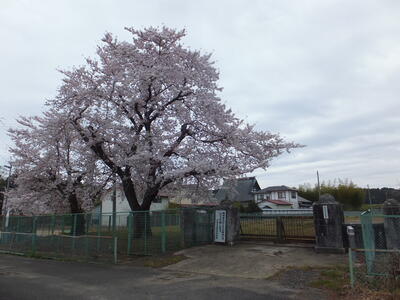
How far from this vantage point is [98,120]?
17.5 m

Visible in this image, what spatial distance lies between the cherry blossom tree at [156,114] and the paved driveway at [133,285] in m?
5.51

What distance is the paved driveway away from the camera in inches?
324

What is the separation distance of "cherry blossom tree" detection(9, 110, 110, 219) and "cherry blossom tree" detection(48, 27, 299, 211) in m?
1.75

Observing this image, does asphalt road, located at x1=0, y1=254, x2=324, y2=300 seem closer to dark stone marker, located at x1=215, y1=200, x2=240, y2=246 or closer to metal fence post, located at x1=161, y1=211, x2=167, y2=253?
metal fence post, located at x1=161, y1=211, x2=167, y2=253

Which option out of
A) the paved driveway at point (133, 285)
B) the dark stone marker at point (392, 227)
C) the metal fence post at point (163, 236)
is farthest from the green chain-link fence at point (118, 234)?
the dark stone marker at point (392, 227)

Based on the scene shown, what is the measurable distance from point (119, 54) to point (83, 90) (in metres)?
2.66

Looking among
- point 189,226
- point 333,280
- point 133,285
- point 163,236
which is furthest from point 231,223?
point 333,280

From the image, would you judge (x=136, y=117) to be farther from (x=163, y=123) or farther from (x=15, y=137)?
(x=15, y=137)

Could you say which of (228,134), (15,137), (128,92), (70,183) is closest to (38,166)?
(70,183)

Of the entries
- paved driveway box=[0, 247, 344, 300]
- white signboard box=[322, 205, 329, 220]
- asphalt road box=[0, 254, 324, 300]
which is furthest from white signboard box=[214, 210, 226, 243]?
white signboard box=[322, 205, 329, 220]

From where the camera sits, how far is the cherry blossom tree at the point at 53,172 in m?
19.5

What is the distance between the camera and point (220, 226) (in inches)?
625

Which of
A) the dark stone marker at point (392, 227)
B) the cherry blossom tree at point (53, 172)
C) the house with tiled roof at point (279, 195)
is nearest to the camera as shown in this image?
the dark stone marker at point (392, 227)

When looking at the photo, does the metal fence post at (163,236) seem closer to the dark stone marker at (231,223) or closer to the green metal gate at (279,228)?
the dark stone marker at (231,223)
